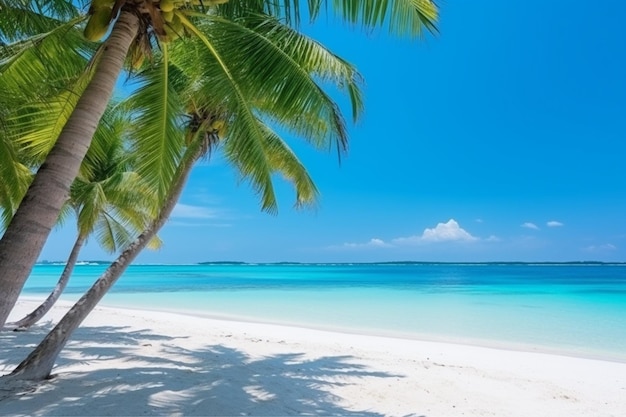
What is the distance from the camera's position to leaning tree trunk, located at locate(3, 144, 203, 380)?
4.49m

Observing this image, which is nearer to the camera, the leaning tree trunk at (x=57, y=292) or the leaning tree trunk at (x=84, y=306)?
the leaning tree trunk at (x=84, y=306)

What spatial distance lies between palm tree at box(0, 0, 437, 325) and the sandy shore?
2045mm

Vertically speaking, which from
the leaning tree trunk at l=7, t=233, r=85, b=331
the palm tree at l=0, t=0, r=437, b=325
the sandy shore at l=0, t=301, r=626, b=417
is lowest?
the sandy shore at l=0, t=301, r=626, b=417

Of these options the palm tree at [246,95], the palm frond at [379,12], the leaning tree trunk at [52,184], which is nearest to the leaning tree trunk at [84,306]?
the palm tree at [246,95]

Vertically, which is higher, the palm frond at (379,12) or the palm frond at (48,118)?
the palm frond at (379,12)

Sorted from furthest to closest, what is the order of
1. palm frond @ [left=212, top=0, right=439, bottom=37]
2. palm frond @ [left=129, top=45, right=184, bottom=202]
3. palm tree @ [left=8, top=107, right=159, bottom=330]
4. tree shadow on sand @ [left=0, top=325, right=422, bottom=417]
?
palm tree @ [left=8, top=107, right=159, bottom=330]
palm frond @ [left=129, top=45, right=184, bottom=202]
tree shadow on sand @ [left=0, top=325, right=422, bottom=417]
palm frond @ [left=212, top=0, right=439, bottom=37]

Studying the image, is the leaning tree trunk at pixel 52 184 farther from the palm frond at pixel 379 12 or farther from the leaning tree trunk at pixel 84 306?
the leaning tree trunk at pixel 84 306

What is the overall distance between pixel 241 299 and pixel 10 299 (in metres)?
21.1

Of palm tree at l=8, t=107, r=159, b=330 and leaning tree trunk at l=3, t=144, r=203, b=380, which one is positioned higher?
palm tree at l=8, t=107, r=159, b=330

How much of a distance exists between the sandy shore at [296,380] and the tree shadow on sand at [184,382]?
1cm

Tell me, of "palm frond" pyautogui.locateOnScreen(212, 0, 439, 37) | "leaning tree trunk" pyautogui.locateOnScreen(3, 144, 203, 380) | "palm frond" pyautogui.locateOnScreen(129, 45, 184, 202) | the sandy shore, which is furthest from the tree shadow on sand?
"palm frond" pyautogui.locateOnScreen(212, 0, 439, 37)

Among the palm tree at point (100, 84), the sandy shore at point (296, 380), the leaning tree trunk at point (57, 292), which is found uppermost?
the palm tree at point (100, 84)

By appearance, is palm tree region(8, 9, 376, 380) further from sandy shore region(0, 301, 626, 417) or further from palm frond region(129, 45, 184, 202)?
sandy shore region(0, 301, 626, 417)

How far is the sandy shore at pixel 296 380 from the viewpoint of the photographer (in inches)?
163
